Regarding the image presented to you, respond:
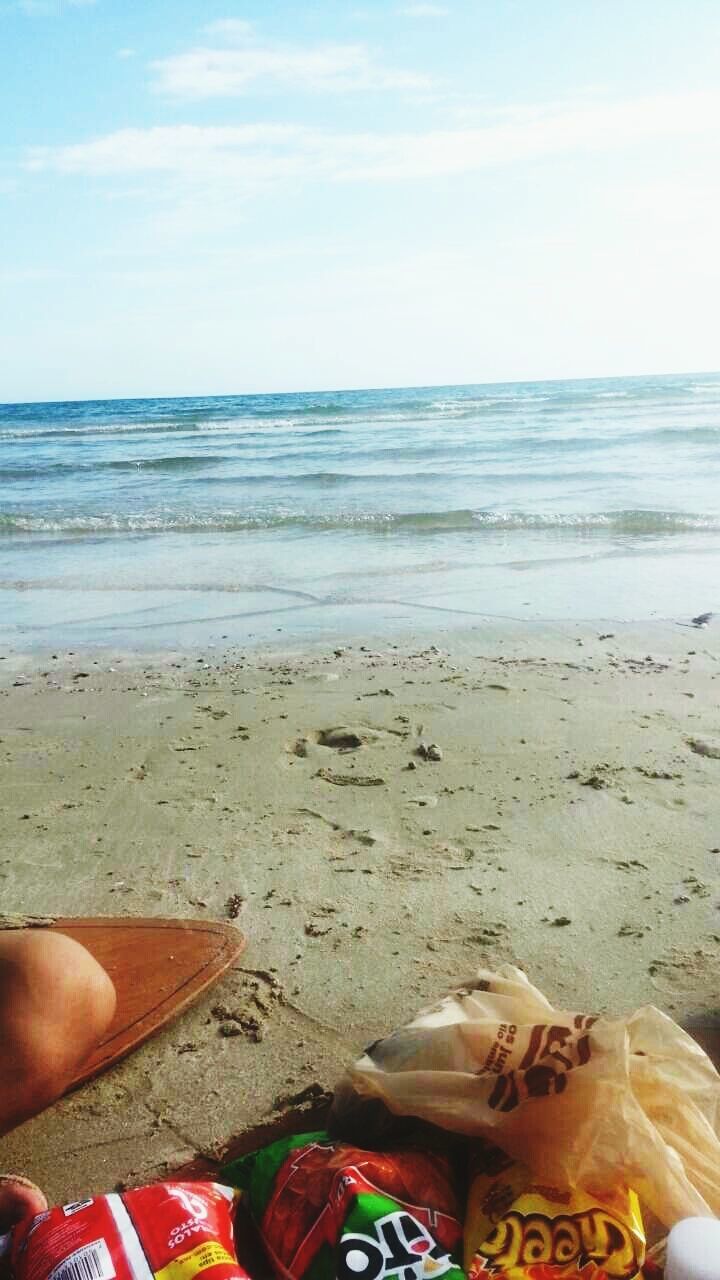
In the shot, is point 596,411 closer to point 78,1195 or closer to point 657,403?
point 657,403

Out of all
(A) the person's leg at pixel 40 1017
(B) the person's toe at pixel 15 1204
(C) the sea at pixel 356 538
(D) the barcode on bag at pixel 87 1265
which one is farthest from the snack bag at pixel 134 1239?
(C) the sea at pixel 356 538

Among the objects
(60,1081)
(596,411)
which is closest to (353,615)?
(60,1081)

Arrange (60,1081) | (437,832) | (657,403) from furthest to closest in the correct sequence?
(657,403) < (437,832) < (60,1081)

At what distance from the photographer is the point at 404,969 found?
255cm

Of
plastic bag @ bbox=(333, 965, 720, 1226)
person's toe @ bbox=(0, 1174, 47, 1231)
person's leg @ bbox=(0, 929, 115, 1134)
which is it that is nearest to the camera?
plastic bag @ bbox=(333, 965, 720, 1226)

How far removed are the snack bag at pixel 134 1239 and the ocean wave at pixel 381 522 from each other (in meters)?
8.04

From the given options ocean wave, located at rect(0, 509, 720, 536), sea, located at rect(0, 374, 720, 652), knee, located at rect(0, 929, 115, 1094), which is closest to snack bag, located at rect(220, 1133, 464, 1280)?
knee, located at rect(0, 929, 115, 1094)

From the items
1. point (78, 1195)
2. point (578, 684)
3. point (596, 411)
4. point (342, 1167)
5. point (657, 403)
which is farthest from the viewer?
point (657, 403)

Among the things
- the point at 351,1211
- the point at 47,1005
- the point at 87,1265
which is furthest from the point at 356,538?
the point at 87,1265

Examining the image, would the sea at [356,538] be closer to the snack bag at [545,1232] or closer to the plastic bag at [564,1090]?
the plastic bag at [564,1090]

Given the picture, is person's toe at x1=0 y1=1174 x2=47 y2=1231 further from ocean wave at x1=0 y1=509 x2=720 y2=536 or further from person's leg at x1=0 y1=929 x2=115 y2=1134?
ocean wave at x1=0 y1=509 x2=720 y2=536

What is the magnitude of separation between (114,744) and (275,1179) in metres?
2.62

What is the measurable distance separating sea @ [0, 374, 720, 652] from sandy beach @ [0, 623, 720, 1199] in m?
1.02

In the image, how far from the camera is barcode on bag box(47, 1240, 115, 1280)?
1.37 m
